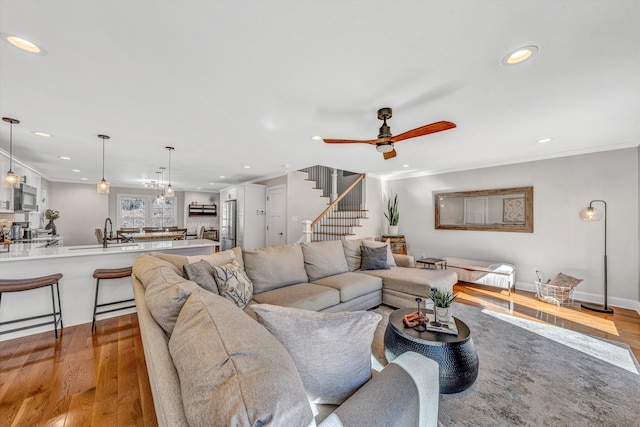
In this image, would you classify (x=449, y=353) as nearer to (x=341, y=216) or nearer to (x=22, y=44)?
(x=22, y=44)

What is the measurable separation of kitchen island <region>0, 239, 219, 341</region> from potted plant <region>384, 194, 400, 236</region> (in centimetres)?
463

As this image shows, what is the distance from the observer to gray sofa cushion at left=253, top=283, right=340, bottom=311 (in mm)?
2488

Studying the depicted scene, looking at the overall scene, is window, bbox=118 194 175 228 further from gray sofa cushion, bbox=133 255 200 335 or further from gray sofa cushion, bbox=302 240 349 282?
gray sofa cushion, bbox=133 255 200 335

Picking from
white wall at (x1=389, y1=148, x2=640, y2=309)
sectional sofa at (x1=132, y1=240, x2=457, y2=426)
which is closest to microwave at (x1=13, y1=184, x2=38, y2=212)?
sectional sofa at (x1=132, y1=240, x2=457, y2=426)

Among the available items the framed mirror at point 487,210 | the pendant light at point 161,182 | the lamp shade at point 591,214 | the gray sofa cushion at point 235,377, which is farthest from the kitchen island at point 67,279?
the lamp shade at point 591,214

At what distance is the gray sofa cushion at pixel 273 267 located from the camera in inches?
109

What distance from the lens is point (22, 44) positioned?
1547mm

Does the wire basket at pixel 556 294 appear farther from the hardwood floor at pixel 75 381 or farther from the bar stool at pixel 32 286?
the bar stool at pixel 32 286

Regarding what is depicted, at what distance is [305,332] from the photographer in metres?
1.01

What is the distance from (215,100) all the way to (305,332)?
2155 mm

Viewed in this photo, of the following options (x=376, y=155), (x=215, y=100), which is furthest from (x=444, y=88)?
(x=376, y=155)

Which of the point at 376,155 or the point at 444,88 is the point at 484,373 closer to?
the point at 444,88

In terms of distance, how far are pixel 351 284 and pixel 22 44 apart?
3260 mm

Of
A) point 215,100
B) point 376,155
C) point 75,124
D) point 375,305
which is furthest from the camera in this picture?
point 376,155
